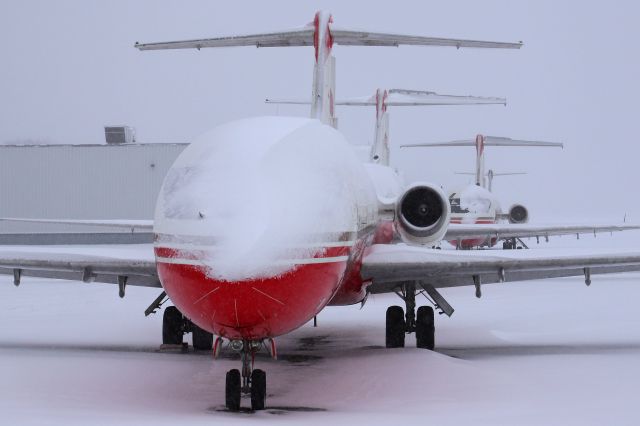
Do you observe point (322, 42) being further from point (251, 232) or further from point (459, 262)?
point (251, 232)

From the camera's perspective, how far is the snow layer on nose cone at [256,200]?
7.92 meters

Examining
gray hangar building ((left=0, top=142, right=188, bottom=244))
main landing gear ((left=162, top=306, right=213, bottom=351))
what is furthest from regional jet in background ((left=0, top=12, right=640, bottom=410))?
gray hangar building ((left=0, top=142, right=188, bottom=244))

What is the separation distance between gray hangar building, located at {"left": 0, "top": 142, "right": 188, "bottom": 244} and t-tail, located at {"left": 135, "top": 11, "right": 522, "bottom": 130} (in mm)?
29595

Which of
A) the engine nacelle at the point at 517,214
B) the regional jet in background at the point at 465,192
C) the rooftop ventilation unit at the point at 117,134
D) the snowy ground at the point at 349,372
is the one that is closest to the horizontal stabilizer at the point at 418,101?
the regional jet in background at the point at 465,192

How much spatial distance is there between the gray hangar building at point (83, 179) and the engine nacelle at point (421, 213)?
3076 centimetres

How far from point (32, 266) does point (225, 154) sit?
16.2 feet

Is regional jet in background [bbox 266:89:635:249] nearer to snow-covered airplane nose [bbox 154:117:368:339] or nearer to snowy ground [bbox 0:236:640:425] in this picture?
snowy ground [bbox 0:236:640:425]

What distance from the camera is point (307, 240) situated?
27.5ft

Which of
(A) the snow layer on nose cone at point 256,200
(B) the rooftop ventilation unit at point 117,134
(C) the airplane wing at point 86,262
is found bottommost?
(C) the airplane wing at point 86,262

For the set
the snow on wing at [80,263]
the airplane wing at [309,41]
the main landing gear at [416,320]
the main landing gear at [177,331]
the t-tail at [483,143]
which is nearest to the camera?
the snow on wing at [80,263]

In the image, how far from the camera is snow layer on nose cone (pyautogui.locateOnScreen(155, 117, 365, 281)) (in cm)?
792

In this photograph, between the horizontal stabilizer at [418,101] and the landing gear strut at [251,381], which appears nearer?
the landing gear strut at [251,381]

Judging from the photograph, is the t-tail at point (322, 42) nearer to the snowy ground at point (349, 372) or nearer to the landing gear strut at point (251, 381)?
the snowy ground at point (349, 372)

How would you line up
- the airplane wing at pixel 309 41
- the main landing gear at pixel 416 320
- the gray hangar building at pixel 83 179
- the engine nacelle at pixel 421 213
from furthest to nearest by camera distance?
the gray hangar building at pixel 83 179 → the main landing gear at pixel 416 320 → the airplane wing at pixel 309 41 → the engine nacelle at pixel 421 213
